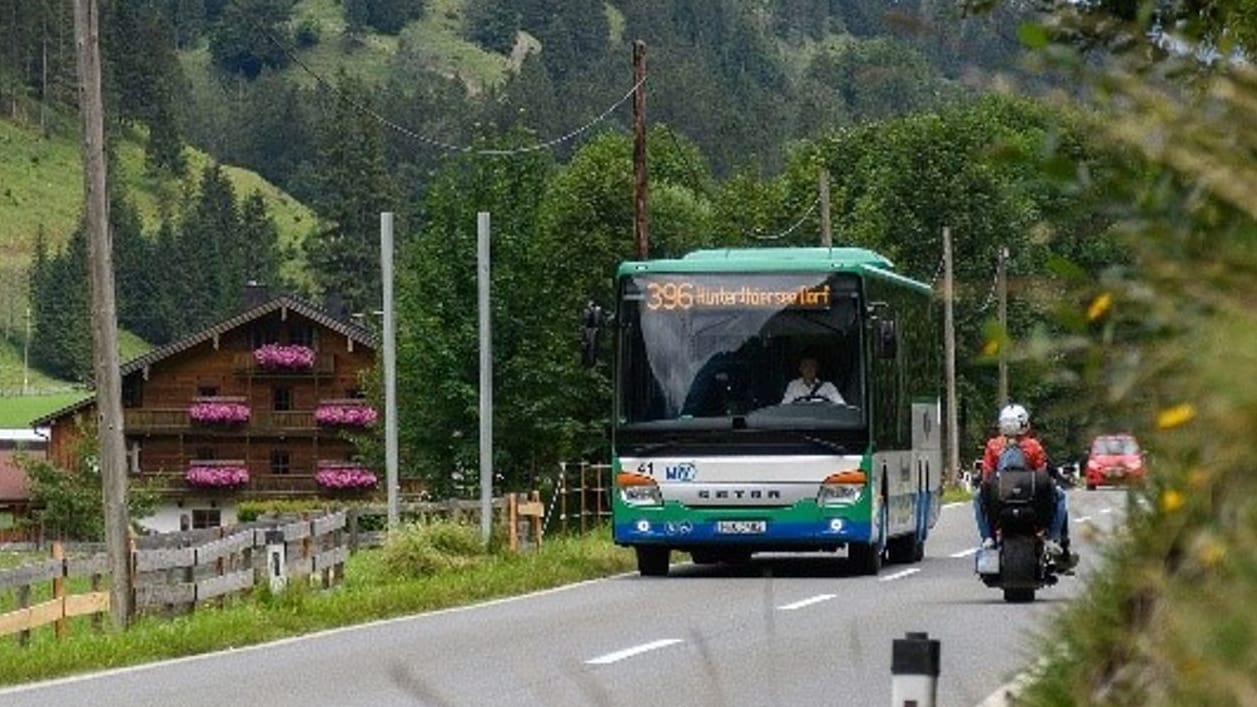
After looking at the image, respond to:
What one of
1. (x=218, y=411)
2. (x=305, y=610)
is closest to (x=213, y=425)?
(x=218, y=411)

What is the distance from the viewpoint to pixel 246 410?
423 feet

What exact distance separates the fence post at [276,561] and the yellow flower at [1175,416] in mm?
22031

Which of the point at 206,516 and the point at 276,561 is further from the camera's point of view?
the point at 206,516

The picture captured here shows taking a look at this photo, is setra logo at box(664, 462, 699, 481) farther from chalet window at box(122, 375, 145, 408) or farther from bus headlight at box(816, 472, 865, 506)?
chalet window at box(122, 375, 145, 408)

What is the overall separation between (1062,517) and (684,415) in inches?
212

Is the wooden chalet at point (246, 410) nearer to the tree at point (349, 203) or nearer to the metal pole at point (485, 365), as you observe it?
the tree at point (349, 203)

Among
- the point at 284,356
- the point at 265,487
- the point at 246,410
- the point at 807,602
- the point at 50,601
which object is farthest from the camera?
the point at 265,487

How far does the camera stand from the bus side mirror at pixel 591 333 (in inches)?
1070

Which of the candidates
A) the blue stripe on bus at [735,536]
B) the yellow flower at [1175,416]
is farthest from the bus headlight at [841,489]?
the yellow flower at [1175,416]

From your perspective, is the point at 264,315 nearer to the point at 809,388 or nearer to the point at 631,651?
the point at 809,388

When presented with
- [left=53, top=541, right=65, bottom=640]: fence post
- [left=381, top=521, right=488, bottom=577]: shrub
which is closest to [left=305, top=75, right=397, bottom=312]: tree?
[left=381, top=521, right=488, bottom=577]: shrub

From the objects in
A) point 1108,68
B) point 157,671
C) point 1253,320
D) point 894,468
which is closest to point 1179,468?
point 1108,68

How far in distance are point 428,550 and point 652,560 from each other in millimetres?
2534

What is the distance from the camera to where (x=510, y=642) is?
20375mm
